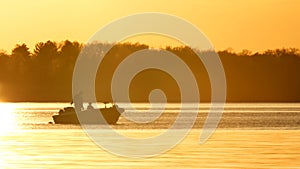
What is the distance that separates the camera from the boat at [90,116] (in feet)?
307

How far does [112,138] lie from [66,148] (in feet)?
36.8

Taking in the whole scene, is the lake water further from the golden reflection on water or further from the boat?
the boat

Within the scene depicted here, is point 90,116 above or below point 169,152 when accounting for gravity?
above

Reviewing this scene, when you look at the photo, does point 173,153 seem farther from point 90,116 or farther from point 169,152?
point 90,116

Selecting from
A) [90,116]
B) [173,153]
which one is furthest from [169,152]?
[90,116]

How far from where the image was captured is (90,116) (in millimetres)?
94438

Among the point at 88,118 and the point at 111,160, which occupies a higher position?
the point at 88,118

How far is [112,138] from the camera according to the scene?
71.9m

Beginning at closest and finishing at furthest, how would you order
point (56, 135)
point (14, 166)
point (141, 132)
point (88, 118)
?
point (14, 166)
point (56, 135)
point (141, 132)
point (88, 118)

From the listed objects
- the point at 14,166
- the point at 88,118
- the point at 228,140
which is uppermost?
the point at 88,118

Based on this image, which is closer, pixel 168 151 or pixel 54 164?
pixel 54 164

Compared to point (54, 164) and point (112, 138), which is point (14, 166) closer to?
point (54, 164)

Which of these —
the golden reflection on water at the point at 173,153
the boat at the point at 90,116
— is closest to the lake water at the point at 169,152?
the golden reflection on water at the point at 173,153

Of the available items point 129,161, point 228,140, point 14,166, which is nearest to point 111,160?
point 129,161
